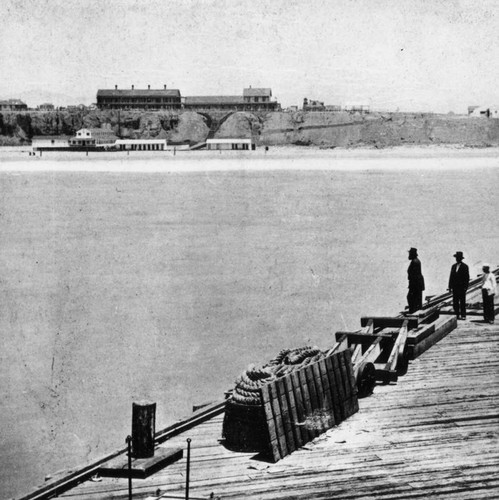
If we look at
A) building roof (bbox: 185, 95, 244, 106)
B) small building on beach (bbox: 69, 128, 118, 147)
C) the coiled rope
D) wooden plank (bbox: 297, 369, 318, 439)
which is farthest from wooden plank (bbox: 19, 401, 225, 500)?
building roof (bbox: 185, 95, 244, 106)

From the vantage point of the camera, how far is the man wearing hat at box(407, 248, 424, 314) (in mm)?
15258

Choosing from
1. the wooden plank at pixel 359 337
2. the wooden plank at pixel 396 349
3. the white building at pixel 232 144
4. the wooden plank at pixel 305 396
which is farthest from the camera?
the white building at pixel 232 144

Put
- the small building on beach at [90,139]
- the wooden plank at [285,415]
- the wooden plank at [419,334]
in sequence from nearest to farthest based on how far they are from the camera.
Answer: the wooden plank at [285,415]
the wooden plank at [419,334]
the small building on beach at [90,139]

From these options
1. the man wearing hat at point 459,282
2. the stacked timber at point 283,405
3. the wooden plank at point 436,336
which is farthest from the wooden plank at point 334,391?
the man wearing hat at point 459,282

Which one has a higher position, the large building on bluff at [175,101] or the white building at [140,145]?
the large building on bluff at [175,101]

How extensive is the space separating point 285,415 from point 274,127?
150 m

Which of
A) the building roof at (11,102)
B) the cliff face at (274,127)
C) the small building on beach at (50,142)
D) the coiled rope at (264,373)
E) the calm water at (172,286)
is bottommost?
the calm water at (172,286)

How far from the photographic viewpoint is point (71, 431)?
1398 centimetres

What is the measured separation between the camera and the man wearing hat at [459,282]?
1544 centimetres

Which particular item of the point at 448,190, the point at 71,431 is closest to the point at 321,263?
the point at 71,431

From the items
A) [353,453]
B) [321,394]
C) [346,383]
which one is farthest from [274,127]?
[353,453]

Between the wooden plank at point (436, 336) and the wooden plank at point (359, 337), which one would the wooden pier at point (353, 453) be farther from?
the wooden plank at point (436, 336)

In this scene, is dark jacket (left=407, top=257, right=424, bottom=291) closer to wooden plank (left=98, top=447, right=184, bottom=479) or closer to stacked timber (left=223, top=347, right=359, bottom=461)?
stacked timber (left=223, top=347, right=359, bottom=461)

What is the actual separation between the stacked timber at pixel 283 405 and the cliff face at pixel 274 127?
133404 millimetres
